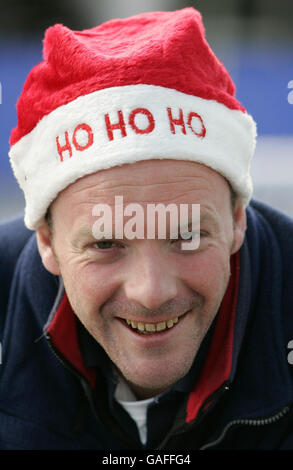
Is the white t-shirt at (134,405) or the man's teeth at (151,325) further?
the white t-shirt at (134,405)

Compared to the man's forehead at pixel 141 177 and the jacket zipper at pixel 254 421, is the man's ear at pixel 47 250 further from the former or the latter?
the jacket zipper at pixel 254 421

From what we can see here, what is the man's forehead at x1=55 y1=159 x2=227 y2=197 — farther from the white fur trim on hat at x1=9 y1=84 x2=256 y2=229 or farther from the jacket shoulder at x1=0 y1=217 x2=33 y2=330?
the jacket shoulder at x1=0 y1=217 x2=33 y2=330

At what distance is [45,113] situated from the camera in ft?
5.37

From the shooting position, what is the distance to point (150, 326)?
1719 millimetres

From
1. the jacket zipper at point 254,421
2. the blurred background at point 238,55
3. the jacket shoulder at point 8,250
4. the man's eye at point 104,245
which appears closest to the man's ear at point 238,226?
the man's eye at point 104,245

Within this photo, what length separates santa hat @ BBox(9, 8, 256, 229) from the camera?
1521 millimetres

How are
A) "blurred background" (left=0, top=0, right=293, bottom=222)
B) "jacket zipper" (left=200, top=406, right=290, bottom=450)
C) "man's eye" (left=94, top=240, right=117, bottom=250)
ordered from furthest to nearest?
"blurred background" (left=0, top=0, right=293, bottom=222), "jacket zipper" (left=200, top=406, right=290, bottom=450), "man's eye" (left=94, top=240, right=117, bottom=250)

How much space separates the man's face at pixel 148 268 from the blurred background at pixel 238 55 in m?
3.65

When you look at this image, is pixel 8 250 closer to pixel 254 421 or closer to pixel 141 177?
pixel 141 177

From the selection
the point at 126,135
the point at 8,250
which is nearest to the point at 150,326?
the point at 126,135

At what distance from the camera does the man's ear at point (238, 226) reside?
186 cm

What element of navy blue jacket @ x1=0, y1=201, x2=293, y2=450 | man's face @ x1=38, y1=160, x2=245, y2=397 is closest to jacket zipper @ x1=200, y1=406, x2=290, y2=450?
navy blue jacket @ x1=0, y1=201, x2=293, y2=450

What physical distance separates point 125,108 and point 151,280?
52cm

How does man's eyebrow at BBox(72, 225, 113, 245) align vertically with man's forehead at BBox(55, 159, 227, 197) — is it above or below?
below
